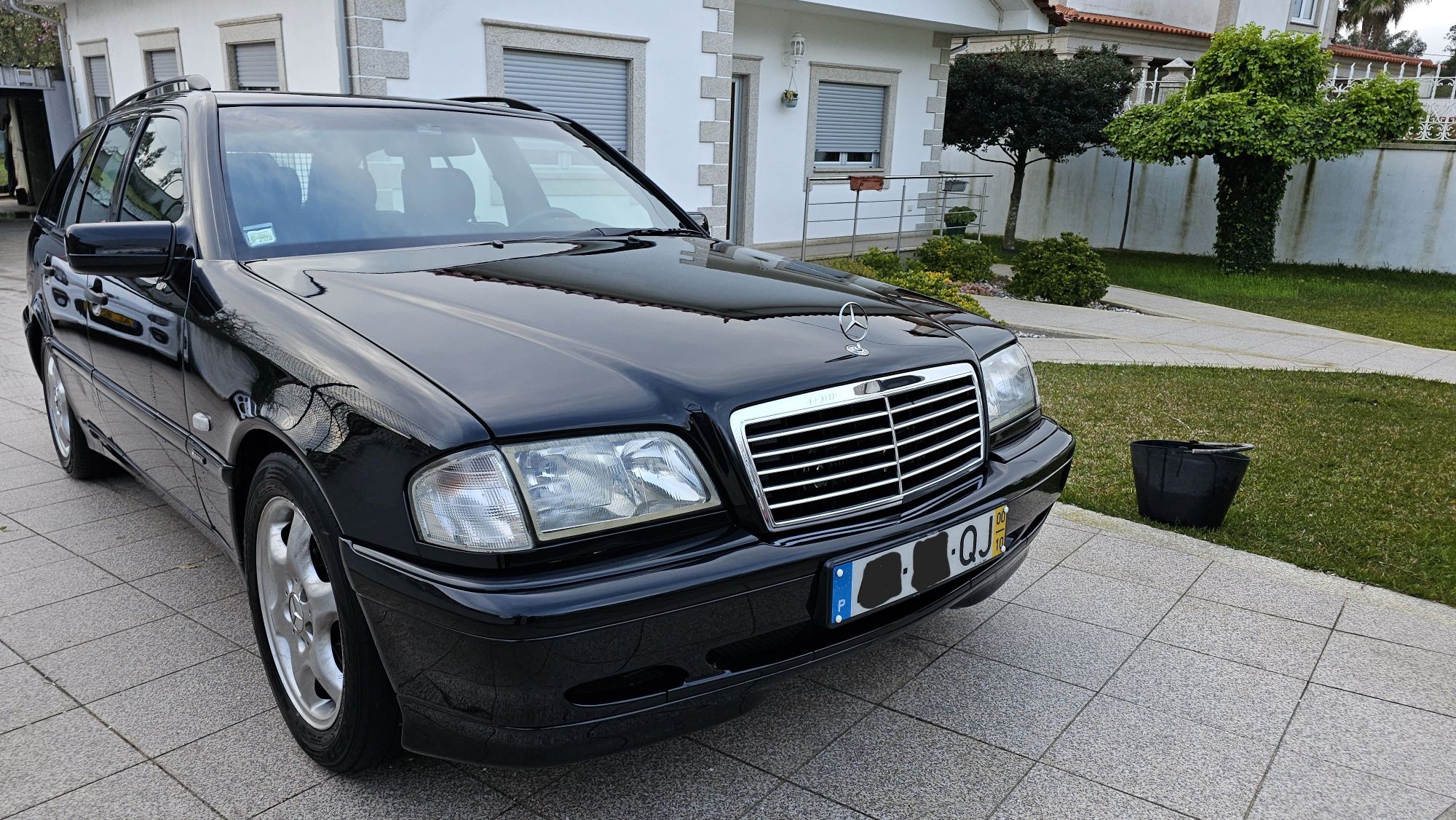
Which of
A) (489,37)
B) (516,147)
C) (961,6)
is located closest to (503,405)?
(516,147)

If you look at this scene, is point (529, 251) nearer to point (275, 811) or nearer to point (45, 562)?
point (275, 811)

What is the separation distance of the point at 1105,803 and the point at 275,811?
1912 mm

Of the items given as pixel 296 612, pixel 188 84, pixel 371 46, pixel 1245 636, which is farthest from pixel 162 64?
pixel 1245 636

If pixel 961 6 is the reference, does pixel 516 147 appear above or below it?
below

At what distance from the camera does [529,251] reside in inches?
117

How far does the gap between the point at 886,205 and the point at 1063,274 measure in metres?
5.33

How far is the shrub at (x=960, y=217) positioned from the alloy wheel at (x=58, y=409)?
1365 cm

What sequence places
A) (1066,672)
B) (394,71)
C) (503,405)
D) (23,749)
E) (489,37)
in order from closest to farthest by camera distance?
1. (503,405)
2. (23,749)
3. (1066,672)
4. (394,71)
5. (489,37)

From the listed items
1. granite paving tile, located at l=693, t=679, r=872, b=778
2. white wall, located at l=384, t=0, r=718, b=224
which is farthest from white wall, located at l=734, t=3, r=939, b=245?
granite paving tile, located at l=693, t=679, r=872, b=778

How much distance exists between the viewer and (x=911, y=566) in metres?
2.22

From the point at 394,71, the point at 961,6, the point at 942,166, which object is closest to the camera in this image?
the point at 394,71

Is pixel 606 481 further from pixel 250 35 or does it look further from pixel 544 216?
pixel 250 35

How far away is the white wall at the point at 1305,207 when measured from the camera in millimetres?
15188

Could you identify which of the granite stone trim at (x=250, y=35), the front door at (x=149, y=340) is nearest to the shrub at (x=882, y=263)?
the granite stone trim at (x=250, y=35)
